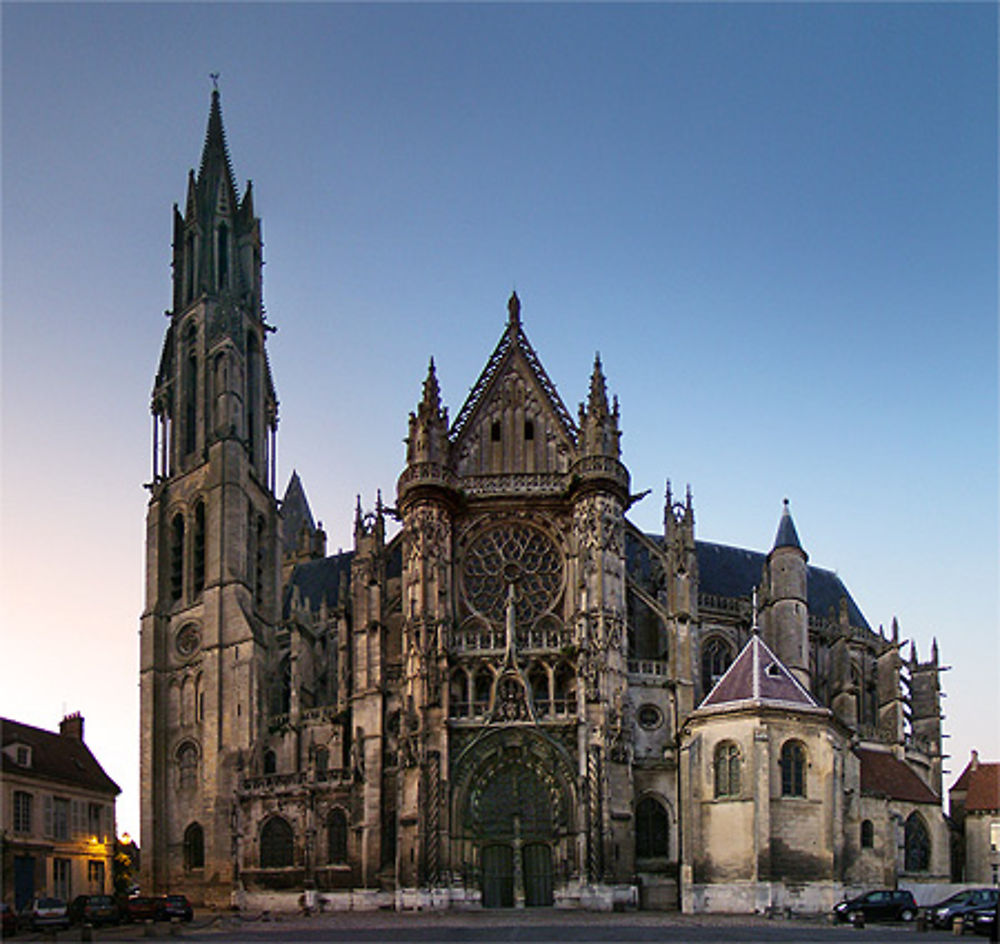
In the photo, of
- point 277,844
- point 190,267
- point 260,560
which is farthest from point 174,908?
point 190,267

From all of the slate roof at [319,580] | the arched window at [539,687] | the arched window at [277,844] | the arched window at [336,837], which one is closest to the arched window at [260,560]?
the slate roof at [319,580]

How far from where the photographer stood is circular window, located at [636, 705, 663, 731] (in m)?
51.0

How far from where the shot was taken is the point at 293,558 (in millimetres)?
80250

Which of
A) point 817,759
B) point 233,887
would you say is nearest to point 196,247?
point 233,887

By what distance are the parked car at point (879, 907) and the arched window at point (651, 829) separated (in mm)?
9157

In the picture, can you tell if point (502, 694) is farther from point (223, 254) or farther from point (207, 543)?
point (223, 254)

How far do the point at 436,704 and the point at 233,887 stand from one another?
39.1 feet

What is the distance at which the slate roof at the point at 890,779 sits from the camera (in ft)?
173

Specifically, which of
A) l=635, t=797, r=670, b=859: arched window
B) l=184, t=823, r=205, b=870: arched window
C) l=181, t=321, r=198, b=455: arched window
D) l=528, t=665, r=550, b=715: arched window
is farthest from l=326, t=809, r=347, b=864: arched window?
l=181, t=321, r=198, b=455: arched window

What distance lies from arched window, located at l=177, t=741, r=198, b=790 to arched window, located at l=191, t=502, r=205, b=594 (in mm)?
6824

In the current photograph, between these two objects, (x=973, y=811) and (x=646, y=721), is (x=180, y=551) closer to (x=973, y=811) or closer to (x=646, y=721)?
(x=646, y=721)

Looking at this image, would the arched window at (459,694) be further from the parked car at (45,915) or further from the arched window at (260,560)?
the parked car at (45,915)

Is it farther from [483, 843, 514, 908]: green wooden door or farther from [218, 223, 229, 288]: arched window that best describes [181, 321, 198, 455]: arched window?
[483, 843, 514, 908]: green wooden door

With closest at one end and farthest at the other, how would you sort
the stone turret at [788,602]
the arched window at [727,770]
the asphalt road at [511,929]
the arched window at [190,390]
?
1. the asphalt road at [511,929]
2. the arched window at [727,770]
3. the stone turret at [788,602]
4. the arched window at [190,390]
